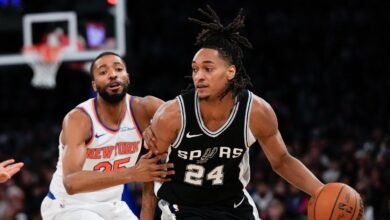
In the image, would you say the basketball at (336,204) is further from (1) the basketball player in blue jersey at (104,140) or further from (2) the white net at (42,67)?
(2) the white net at (42,67)

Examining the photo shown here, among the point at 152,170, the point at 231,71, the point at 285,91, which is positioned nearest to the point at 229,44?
the point at 231,71

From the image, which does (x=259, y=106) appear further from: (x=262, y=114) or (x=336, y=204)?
(x=336, y=204)

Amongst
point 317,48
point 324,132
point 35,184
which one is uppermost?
point 317,48

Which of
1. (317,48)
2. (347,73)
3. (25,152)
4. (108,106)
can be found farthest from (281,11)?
(108,106)

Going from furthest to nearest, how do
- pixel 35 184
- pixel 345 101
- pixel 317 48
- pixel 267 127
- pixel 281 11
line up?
pixel 281 11 < pixel 317 48 < pixel 345 101 < pixel 35 184 < pixel 267 127

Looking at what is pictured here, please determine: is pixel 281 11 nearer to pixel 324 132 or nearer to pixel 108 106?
pixel 324 132

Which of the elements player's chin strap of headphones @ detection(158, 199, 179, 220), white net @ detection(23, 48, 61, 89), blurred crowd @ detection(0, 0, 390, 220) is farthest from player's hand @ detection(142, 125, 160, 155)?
white net @ detection(23, 48, 61, 89)

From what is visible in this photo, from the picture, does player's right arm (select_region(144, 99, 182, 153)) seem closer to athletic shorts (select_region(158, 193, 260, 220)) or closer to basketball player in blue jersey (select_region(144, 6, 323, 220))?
basketball player in blue jersey (select_region(144, 6, 323, 220))

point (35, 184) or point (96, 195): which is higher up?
point (96, 195)

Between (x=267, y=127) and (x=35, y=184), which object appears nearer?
(x=267, y=127)

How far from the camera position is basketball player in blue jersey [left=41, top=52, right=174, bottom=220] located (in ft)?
15.6

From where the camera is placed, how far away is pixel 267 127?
432 centimetres

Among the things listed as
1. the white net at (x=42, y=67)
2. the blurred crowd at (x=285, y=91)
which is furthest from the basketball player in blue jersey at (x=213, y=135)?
the white net at (x=42, y=67)

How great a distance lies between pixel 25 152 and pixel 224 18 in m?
5.02
